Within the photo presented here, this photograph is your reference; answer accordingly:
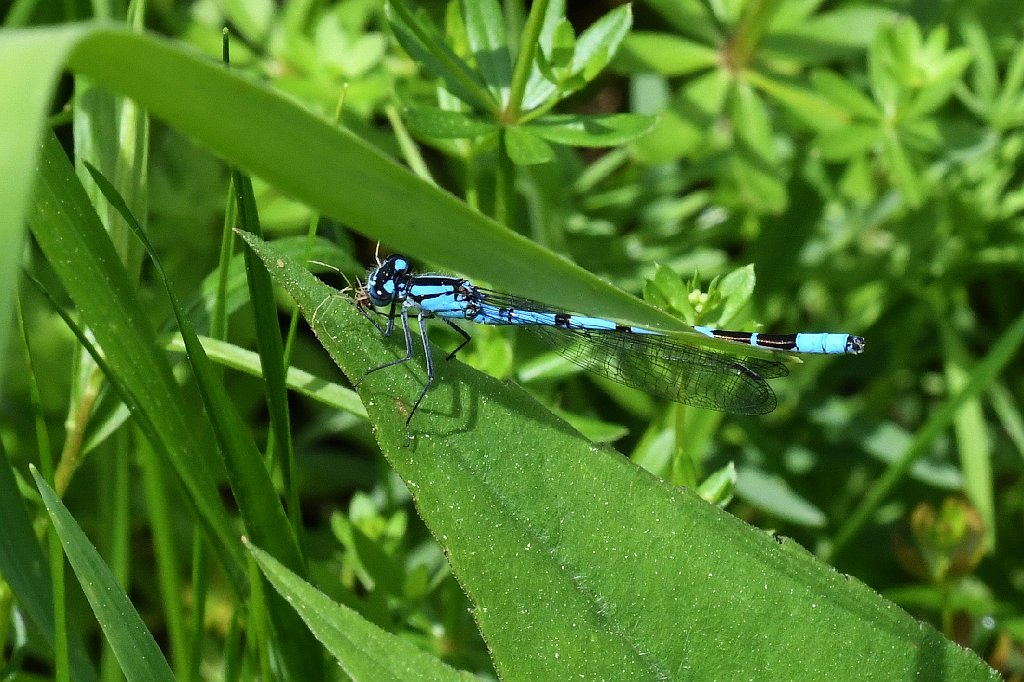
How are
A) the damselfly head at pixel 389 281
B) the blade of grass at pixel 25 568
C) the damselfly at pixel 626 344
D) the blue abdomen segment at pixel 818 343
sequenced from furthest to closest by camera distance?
the blue abdomen segment at pixel 818 343 < the damselfly at pixel 626 344 < the damselfly head at pixel 389 281 < the blade of grass at pixel 25 568

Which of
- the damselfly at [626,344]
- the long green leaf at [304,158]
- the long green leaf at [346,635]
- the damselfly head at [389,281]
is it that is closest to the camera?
the long green leaf at [304,158]

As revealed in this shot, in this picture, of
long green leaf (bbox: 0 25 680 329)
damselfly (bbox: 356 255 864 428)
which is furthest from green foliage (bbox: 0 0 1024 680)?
damselfly (bbox: 356 255 864 428)

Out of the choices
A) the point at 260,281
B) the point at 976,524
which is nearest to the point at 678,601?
the point at 260,281

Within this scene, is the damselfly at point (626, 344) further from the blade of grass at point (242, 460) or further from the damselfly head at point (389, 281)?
the blade of grass at point (242, 460)

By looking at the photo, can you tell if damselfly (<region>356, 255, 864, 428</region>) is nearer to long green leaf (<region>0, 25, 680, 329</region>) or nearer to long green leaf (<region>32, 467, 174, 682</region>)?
long green leaf (<region>32, 467, 174, 682</region>)

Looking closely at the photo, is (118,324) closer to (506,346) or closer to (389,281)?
(389,281)

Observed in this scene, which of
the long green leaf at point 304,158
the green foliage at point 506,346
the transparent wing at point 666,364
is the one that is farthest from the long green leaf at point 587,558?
the transparent wing at point 666,364

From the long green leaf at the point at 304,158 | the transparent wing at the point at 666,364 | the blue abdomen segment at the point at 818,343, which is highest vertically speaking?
the long green leaf at the point at 304,158

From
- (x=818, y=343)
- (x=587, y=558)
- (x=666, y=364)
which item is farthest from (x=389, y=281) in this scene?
(x=818, y=343)

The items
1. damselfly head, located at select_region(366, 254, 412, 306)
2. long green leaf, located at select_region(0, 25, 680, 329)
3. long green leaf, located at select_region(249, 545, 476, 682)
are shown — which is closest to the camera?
long green leaf, located at select_region(0, 25, 680, 329)
